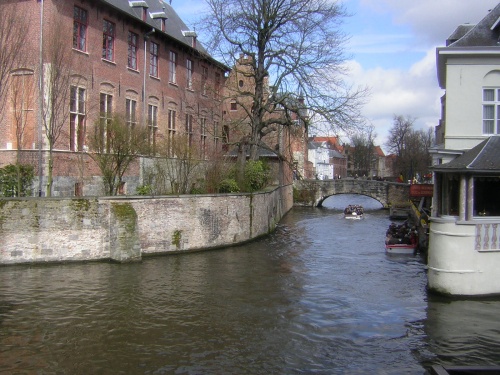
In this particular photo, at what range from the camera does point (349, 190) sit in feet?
162

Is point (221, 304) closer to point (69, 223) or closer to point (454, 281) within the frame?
point (454, 281)

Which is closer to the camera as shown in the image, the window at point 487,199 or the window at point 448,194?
the window at point 448,194

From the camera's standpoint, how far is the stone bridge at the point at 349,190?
47.4 meters

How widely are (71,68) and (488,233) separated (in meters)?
16.4

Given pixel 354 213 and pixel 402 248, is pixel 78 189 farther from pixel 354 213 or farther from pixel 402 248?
pixel 354 213

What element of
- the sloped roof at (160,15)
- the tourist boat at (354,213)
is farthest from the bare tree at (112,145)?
the tourist boat at (354,213)

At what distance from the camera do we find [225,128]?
34.9 m

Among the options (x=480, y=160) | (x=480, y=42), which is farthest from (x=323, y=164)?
(x=480, y=160)

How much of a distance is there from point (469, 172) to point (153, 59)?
63.5 ft

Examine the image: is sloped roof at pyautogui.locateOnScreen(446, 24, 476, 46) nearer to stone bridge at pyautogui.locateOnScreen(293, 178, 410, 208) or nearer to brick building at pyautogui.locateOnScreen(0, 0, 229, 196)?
brick building at pyautogui.locateOnScreen(0, 0, 229, 196)

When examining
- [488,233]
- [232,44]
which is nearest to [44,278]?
[488,233]

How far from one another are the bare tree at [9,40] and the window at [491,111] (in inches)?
591

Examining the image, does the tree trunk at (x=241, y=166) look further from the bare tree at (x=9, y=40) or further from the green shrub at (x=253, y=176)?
the bare tree at (x=9, y=40)

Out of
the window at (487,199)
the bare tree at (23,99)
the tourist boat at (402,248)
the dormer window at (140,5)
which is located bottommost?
the tourist boat at (402,248)
